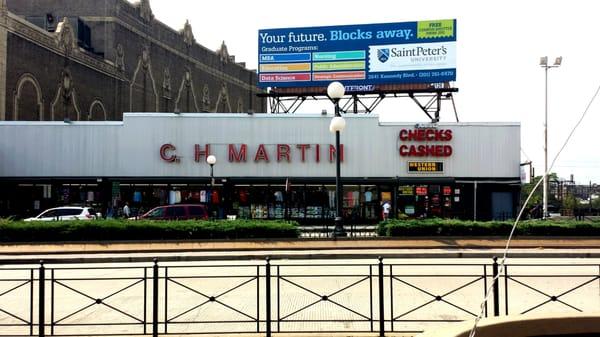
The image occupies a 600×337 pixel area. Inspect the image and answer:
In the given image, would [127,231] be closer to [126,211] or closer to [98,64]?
[126,211]

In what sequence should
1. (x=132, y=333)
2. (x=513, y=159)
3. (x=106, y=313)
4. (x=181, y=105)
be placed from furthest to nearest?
(x=181, y=105)
(x=513, y=159)
(x=106, y=313)
(x=132, y=333)

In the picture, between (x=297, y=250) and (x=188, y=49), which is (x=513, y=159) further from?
(x=188, y=49)

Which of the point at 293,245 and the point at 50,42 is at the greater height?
the point at 50,42

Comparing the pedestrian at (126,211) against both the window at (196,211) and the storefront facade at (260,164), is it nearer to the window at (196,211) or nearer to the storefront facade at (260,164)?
the storefront facade at (260,164)

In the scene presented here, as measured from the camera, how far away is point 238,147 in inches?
1384

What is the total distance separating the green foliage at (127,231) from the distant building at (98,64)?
1762 centimetres

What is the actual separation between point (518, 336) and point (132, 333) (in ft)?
18.2

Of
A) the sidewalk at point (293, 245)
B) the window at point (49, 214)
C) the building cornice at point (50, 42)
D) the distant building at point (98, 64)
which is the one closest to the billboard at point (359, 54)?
the distant building at point (98, 64)

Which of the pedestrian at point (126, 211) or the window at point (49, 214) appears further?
the pedestrian at point (126, 211)

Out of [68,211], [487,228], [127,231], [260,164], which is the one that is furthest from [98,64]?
[487,228]

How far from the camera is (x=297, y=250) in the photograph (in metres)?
20.1

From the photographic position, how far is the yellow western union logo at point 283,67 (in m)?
41.5

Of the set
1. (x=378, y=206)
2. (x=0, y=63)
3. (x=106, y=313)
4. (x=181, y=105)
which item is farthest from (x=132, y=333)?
(x=181, y=105)

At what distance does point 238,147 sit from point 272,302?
2495 cm
